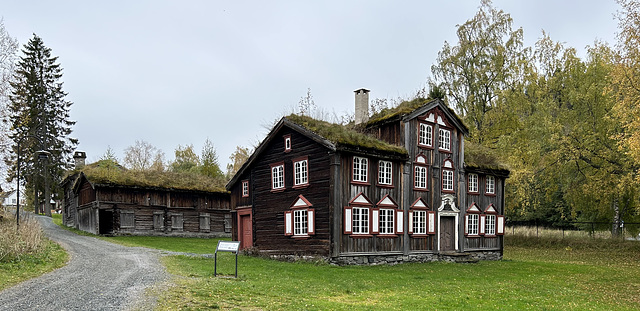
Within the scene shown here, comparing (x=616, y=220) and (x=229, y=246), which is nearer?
(x=229, y=246)

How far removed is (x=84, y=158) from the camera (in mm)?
52062

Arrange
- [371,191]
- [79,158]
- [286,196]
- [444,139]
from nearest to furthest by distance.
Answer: [371,191] → [286,196] → [444,139] → [79,158]

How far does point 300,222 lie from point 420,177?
23.7ft

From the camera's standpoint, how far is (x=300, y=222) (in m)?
26.8

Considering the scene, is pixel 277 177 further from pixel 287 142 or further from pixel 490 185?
pixel 490 185

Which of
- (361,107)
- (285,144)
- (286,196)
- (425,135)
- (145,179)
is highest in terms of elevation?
(361,107)

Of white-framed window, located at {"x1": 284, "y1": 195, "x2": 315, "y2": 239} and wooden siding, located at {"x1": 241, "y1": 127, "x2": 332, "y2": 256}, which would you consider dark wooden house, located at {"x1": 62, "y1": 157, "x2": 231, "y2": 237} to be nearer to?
wooden siding, located at {"x1": 241, "y1": 127, "x2": 332, "y2": 256}

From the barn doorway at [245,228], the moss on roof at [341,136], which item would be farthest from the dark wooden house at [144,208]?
the moss on roof at [341,136]

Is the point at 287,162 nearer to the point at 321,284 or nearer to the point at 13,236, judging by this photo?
the point at 321,284

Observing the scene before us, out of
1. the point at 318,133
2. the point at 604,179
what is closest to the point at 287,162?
the point at 318,133

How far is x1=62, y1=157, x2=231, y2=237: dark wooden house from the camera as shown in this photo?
136 feet

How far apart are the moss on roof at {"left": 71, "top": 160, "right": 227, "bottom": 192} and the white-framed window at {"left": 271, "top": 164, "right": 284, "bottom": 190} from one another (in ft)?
A: 58.7

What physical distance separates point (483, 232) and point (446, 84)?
18.7 m

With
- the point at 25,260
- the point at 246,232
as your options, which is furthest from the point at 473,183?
the point at 25,260
